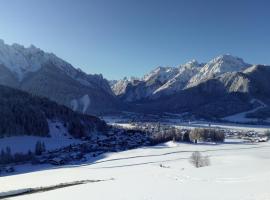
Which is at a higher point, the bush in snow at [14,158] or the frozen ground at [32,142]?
the frozen ground at [32,142]

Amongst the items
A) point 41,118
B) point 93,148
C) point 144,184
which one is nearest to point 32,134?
point 41,118

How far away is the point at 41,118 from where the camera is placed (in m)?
198

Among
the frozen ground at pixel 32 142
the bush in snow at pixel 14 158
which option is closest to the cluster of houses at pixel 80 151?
the bush in snow at pixel 14 158

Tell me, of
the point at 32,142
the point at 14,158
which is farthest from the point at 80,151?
the point at 32,142

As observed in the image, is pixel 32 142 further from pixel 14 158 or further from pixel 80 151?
pixel 14 158

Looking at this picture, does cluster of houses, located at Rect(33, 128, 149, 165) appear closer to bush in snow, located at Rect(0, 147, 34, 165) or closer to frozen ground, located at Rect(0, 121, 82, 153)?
bush in snow, located at Rect(0, 147, 34, 165)

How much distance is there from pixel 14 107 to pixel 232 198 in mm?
183552

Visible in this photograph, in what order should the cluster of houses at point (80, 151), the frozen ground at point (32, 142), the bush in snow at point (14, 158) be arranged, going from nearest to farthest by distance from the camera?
1. the cluster of houses at point (80, 151)
2. the bush in snow at point (14, 158)
3. the frozen ground at point (32, 142)

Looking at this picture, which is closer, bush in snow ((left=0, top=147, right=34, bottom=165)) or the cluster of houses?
the cluster of houses

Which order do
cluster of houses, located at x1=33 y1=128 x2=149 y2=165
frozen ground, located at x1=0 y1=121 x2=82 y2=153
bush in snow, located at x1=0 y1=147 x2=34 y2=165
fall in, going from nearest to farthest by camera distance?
cluster of houses, located at x1=33 y1=128 x2=149 y2=165
bush in snow, located at x1=0 y1=147 x2=34 y2=165
frozen ground, located at x1=0 y1=121 x2=82 y2=153

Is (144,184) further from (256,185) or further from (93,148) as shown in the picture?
(93,148)

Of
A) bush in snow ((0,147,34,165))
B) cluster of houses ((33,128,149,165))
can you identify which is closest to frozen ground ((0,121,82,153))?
cluster of houses ((33,128,149,165))

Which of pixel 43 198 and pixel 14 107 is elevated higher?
pixel 14 107

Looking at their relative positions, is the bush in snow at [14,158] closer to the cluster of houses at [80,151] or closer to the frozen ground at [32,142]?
the cluster of houses at [80,151]
